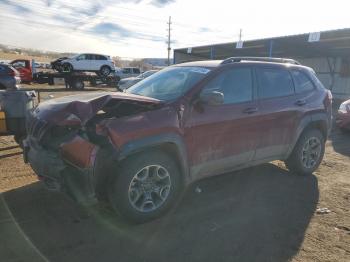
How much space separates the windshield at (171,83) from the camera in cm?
434

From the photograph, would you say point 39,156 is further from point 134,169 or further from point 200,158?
point 200,158

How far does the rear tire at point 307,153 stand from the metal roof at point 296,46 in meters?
14.6

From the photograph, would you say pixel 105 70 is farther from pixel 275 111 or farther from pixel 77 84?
pixel 275 111

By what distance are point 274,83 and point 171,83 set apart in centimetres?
160

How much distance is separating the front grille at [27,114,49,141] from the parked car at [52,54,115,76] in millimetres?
26913

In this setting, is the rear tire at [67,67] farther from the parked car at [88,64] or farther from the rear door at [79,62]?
→ the rear door at [79,62]

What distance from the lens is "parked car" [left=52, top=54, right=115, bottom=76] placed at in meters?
29.5

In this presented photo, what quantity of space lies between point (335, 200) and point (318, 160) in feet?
3.92

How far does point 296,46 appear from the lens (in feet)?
79.8

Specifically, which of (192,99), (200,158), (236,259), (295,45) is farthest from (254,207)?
(295,45)

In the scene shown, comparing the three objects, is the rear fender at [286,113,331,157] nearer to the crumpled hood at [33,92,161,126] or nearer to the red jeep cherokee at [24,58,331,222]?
the red jeep cherokee at [24,58,331,222]

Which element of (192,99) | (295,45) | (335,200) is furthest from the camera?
(295,45)

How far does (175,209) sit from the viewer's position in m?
4.36

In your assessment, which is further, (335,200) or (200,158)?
(335,200)
